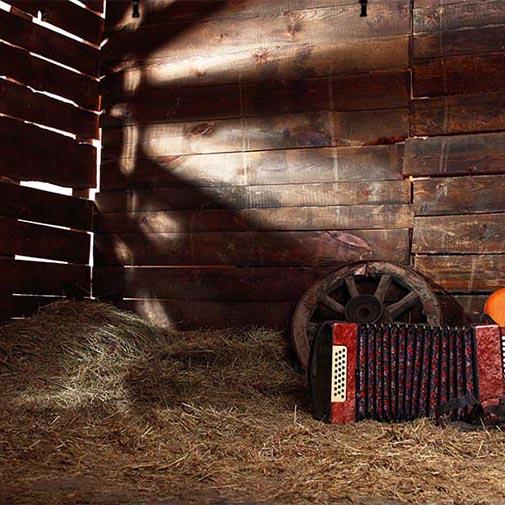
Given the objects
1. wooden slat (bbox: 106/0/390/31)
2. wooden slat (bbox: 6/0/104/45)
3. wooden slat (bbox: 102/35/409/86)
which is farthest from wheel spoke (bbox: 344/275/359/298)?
wooden slat (bbox: 6/0/104/45)

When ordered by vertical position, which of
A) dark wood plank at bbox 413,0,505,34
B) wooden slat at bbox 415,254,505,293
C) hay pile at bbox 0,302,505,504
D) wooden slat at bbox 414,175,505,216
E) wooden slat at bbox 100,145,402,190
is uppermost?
dark wood plank at bbox 413,0,505,34

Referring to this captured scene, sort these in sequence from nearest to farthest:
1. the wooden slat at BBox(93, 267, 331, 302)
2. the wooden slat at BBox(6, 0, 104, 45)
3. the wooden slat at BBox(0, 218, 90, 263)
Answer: the wooden slat at BBox(0, 218, 90, 263)
the wooden slat at BBox(93, 267, 331, 302)
the wooden slat at BBox(6, 0, 104, 45)

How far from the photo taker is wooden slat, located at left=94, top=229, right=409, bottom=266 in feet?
18.1

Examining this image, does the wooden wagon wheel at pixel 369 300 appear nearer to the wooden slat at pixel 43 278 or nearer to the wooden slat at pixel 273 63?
the wooden slat at pixel 273 63

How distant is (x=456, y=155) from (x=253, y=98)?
1472 millimetres

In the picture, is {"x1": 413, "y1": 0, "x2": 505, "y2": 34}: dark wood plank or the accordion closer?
the accordion

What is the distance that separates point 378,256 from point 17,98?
257 centimetres

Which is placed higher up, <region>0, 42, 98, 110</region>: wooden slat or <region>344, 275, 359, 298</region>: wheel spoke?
<region>0, 42, 98, 110</region>: wooden slat

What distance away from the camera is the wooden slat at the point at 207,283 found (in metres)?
5.70

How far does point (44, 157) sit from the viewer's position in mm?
5797

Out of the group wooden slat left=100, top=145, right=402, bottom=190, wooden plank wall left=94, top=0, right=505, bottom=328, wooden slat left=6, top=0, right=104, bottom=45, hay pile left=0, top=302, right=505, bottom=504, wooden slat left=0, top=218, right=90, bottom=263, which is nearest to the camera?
hay pile left=0, top=302, right=505, bottom=504

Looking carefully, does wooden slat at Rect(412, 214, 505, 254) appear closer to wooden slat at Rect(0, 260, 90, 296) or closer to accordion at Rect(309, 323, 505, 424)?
accordion at Rect(309, 323, 505, 424)

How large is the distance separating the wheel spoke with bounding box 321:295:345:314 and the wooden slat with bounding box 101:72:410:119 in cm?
132

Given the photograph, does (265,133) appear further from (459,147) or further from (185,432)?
(185,432)
